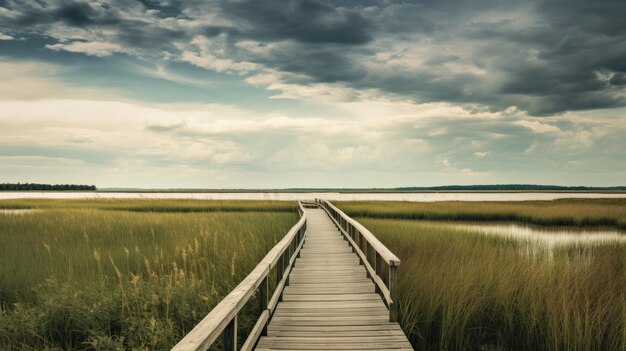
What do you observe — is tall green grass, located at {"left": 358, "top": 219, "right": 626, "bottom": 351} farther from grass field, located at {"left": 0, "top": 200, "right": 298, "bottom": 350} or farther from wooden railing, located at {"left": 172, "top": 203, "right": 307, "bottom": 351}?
grass field, located at {"left": 0, "top": 200, "right": 298, "bottom": 350}

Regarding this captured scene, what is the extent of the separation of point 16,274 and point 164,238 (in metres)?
5.52

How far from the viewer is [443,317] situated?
18.5 feet

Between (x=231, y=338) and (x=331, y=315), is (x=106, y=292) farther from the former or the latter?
(x=231, y=338)

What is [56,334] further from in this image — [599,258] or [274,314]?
[599,258]

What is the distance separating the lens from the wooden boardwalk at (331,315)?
4620 mm

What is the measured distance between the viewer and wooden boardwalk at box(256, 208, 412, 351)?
462 cm

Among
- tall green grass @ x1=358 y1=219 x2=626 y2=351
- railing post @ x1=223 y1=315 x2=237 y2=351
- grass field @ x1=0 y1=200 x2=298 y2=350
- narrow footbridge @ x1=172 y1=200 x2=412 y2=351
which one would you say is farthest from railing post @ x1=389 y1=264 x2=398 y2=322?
railing post @ x1=223 y1=315 x2=237 y2=351

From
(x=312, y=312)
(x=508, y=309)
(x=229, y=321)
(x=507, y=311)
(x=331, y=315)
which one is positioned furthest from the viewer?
(x=508, y=309)

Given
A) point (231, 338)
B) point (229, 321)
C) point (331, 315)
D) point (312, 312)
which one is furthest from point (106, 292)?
point (229, 321)

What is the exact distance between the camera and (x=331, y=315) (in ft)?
18.7

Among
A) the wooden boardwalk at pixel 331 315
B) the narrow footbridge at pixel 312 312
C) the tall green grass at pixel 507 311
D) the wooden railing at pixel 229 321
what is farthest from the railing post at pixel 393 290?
the wooden railing at pixel 229 321

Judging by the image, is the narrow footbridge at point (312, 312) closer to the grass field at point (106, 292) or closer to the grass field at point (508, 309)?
the grass field at point (508, 309)

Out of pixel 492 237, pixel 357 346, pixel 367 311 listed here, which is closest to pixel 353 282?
pixel 367 311

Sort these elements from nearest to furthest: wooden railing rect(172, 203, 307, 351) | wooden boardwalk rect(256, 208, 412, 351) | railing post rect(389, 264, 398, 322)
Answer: wooden railing rect(172, 203, 307, 351), wooden boardwalk rect(256, 208, 412, 351), railing post rect(389, 264, 398, 322)
